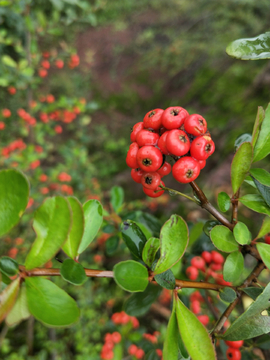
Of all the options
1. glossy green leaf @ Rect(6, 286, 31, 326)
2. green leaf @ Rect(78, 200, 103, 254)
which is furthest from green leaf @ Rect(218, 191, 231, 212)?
glossy green leaf @ Rect(6, 286, 31, 326)

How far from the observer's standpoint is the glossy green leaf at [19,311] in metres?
0.54

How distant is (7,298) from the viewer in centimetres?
50

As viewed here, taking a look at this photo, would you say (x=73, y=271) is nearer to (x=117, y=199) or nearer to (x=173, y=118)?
(x=173, y=118)

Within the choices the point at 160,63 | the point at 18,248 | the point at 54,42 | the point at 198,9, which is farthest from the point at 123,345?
the point at 198,9

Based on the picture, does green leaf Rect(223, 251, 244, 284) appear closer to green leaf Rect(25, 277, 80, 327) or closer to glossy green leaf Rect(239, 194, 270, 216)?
glossy green leaf Rect(239, 194, 270, 216)

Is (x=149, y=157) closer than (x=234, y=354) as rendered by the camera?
Yes

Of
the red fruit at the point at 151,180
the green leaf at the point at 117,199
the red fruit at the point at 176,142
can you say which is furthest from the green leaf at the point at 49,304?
the green leaf at the point at 117,199

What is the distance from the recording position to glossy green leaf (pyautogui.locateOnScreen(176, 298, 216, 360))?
56 cm

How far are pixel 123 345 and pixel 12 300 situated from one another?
6.04ft

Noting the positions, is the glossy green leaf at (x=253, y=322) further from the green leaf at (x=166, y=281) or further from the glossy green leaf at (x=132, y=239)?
the glossy green leaf at (x=132, y=239)

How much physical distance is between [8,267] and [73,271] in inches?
6.6

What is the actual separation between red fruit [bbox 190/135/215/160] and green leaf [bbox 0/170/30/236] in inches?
18.6

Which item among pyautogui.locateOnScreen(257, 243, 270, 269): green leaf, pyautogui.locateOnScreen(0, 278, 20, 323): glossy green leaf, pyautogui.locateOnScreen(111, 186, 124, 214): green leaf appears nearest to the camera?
pyautogui.locateOnScreen(0, 278, 20, 323): glossy green leaf

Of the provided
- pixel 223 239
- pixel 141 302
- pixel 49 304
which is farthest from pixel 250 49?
pixel 141 302
